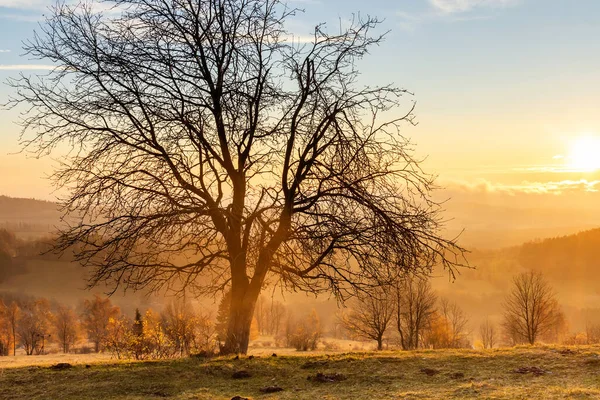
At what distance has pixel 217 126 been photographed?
12602mm

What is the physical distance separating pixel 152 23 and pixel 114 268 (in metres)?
5.99

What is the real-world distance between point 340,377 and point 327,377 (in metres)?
0.26

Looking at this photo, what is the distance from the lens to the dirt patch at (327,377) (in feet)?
32.7

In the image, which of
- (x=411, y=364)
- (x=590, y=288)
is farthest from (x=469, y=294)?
(x=411, y=364)

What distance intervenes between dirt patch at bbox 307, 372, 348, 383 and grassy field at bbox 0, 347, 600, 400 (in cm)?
4

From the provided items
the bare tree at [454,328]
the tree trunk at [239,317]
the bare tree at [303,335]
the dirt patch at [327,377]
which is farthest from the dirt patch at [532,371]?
the bare tree at [454,328]

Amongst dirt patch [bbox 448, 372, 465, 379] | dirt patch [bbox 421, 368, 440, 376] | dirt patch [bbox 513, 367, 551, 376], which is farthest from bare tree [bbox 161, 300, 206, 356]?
dirt patch [bbox 513, 367, 551, 376]

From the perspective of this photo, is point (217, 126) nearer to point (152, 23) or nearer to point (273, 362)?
point (152, 23)

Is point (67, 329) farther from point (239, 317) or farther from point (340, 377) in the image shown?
point (340, 377)

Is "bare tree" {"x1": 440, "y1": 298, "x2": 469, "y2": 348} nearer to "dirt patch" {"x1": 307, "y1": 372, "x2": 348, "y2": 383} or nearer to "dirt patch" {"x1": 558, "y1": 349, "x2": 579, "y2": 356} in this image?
"dirt patch" {"x1": 558, "y1": 349, "x2": 579, "y2": 356}

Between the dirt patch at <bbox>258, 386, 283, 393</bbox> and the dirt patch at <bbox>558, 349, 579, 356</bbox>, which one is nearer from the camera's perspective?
the dirt patch at <bbox>258, 386, 283, 393</bbox>

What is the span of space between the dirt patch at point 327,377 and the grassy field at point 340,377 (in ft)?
0.12

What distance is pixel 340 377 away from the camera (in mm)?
10109

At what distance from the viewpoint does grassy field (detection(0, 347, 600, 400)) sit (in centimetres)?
871
